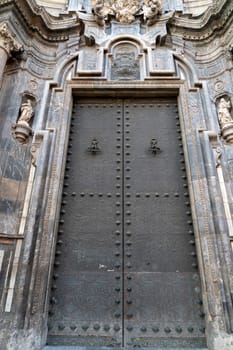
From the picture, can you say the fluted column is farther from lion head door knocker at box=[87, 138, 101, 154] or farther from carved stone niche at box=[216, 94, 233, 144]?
carved stone niche at box=[216, 94, 233, 144]

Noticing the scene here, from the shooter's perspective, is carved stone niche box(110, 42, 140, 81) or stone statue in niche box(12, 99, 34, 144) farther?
carved stone niche box(110, 42, 140, 81)

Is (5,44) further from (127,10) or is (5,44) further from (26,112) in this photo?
(127,10)

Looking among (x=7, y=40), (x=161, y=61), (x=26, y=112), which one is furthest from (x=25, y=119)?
(x=161, y=61)

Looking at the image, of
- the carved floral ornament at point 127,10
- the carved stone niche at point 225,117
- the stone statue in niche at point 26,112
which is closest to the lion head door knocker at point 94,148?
the stone statue in niche at point 26,112

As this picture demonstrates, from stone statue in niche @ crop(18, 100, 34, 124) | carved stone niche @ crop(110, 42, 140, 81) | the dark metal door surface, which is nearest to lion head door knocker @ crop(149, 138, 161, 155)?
the dark metal door surface

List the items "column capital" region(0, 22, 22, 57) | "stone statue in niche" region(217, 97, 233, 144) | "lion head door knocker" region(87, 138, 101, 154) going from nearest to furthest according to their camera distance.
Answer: "stone statue in niche" region(217, 97, 233, 144) → "lion head door knocker" region(87, 138, 101, 154) → "column capital" region(0, 22, 22, 57)

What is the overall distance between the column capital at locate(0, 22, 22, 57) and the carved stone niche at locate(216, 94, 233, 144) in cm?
423

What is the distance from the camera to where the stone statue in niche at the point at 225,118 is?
491 centimetres

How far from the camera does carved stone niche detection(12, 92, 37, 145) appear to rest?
4.95 metres

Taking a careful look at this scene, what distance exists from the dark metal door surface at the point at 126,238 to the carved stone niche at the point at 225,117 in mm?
807

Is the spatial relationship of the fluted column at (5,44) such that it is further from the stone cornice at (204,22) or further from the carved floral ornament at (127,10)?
the stone cornice at (204,22)

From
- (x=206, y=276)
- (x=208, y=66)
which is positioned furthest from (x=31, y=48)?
(x=206, y=276)

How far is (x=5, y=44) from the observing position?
17.8 ft

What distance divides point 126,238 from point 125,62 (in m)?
3.97
